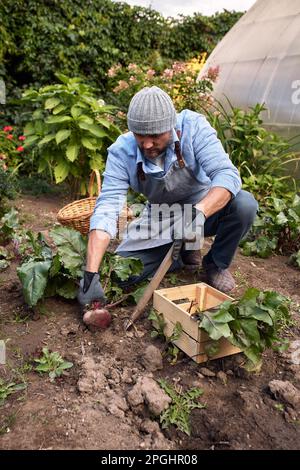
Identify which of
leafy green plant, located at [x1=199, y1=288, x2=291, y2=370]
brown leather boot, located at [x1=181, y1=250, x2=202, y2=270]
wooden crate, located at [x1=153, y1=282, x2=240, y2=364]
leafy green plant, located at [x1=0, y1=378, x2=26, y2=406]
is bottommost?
brown leather boot, located at [x1=181, y1=250, x2=202, y2=270]

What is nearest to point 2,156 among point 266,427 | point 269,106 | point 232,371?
point 269,106

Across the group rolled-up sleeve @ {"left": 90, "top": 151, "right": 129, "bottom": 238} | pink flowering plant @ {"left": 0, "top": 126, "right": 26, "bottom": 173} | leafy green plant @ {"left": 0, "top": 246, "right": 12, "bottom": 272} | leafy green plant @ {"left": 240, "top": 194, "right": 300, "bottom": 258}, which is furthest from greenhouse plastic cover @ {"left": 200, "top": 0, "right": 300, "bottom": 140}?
leafy green plant @ {"left": 0, "top": 246, "right": 12, "bottom": 272}

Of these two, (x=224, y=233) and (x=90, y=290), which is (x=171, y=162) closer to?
(x=224, y=233)

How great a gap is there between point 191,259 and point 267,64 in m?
3.08

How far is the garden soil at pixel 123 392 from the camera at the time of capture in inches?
66.0

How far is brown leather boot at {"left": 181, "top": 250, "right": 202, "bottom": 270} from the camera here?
10.3 feet

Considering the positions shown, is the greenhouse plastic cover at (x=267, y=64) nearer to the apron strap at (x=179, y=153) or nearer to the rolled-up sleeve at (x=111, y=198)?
the apron strap at (x=179, y=153)

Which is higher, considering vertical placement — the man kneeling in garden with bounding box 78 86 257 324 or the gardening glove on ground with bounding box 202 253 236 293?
the man kneeling in garden with bounding box 78 86 257 324

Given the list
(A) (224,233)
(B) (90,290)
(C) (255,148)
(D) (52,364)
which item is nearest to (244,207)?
(A) (224,233)

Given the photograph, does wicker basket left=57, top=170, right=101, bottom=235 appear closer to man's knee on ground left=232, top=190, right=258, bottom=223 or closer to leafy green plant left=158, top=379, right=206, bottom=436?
man's knee on ground left=232, top=190, right=258, bottom=223

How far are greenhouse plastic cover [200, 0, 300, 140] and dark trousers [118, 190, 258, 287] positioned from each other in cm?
219

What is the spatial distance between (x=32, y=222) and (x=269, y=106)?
2.82 m

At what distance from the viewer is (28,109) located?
20.6ft

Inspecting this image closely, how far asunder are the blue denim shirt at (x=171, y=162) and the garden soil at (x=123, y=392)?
601 millimetres
